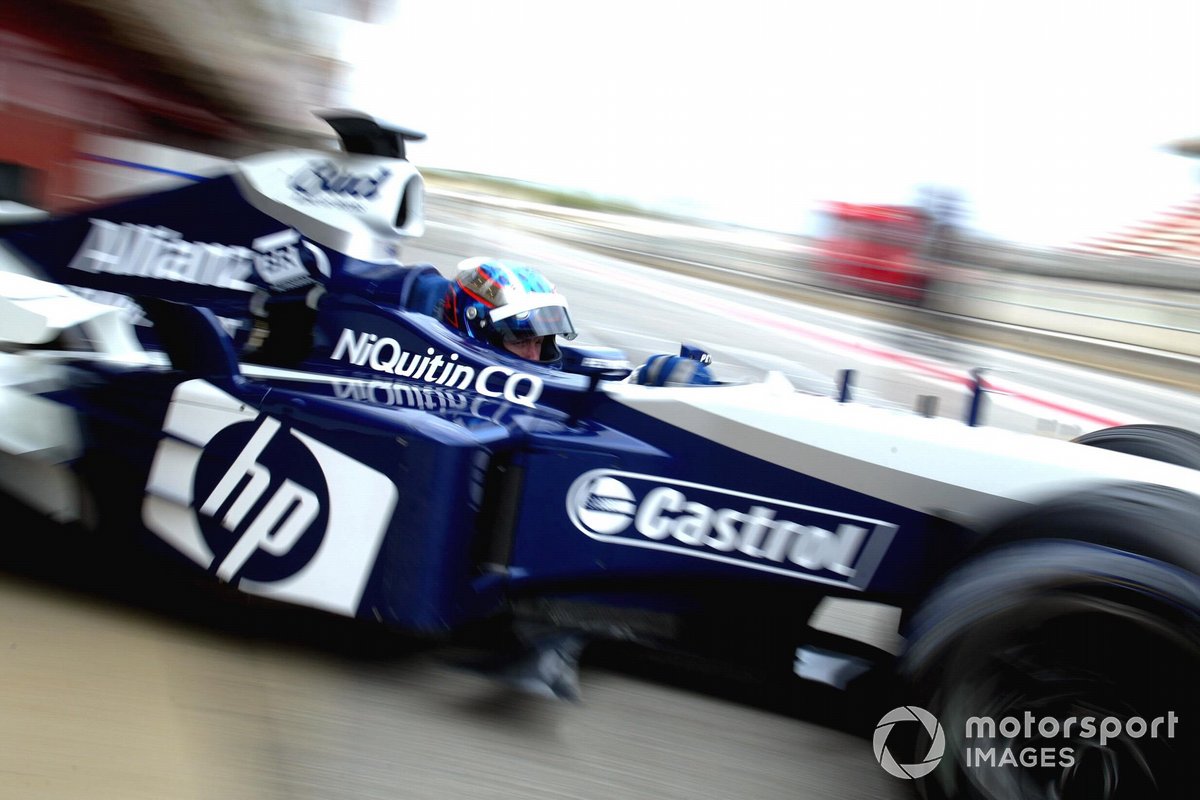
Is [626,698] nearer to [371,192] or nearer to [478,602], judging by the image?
[478,602]

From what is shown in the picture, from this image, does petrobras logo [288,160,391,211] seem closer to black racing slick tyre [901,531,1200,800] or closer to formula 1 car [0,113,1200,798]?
formula 1 car [0,113,1200,798]

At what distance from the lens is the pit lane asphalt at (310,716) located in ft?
6.84

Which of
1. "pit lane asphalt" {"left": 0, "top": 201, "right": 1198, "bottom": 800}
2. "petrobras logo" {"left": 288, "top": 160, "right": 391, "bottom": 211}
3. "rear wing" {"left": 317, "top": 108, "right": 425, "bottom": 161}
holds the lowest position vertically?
"pit lane asphalt" {"left": 0, "top": 201, "right": 1198, "bottom": 800}

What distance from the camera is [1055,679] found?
1.98 metres

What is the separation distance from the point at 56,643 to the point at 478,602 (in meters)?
1.06

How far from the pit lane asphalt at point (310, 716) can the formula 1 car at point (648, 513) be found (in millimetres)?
156

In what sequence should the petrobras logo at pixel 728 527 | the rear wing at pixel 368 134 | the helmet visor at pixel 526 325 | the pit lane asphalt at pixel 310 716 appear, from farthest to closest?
the rear wing at pixel 368 134, the helmet visor at pixel 526 325, the petrobras logo at pixel 728 527, the pit lane asphalt at pixel 310 716

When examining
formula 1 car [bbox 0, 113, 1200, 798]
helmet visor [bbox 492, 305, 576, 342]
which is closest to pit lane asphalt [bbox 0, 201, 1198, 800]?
formula 1 car [bbox 0, 113, 1200, 798]

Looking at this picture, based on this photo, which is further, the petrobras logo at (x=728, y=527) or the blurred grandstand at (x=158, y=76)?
the blurred grandstand at (x=158, y=76)

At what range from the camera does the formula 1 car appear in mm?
1937

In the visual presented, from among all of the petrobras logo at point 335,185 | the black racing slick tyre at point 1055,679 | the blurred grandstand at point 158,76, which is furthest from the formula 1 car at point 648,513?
the blurred grandstand at point 158,76

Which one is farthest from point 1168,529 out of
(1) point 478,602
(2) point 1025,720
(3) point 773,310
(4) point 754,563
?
(3) point 773,310

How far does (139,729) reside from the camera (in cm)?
219

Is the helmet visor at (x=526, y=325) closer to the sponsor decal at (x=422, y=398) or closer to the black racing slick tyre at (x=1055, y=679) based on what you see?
the sponsor decal at (x=422, y=398)
